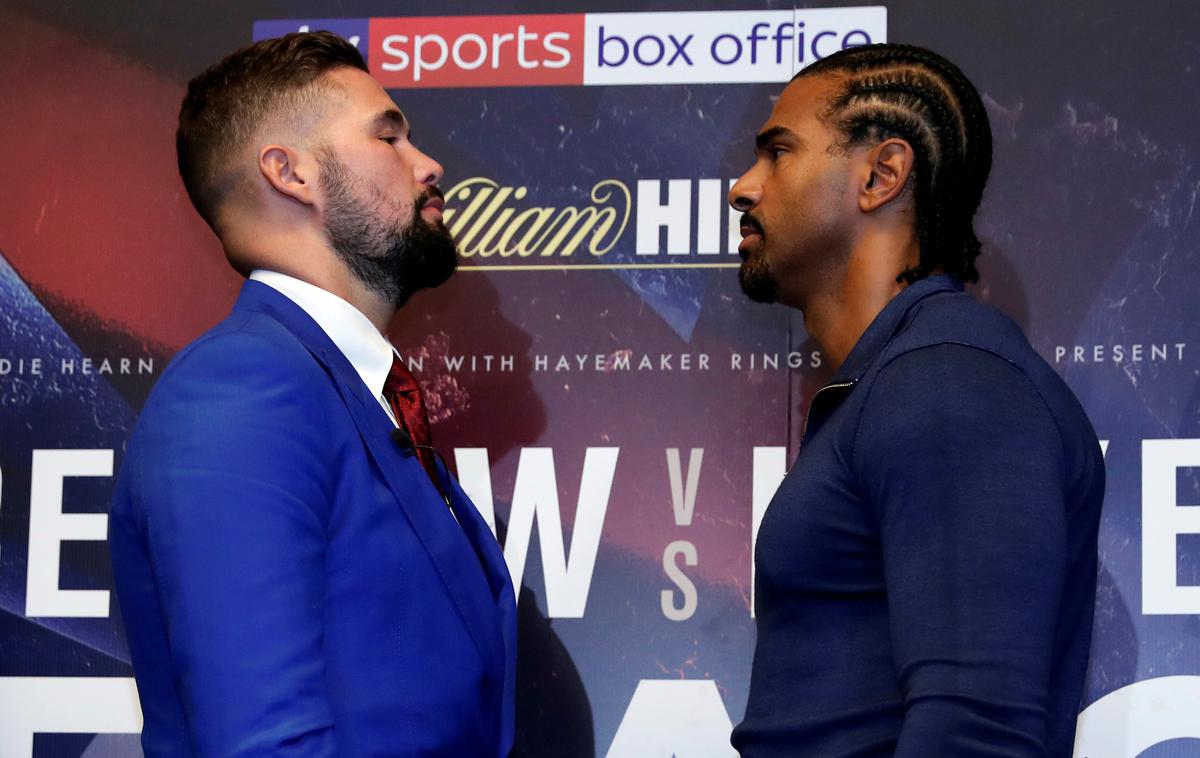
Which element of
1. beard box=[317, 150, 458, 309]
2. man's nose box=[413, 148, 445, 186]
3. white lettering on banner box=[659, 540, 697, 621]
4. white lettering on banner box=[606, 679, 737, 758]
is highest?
man's nose box=[413, 148, 445, 186]

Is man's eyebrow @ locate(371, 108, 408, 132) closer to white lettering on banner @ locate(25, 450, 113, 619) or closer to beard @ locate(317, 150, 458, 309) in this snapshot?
beard @ locate(317, 150, 458, 309)

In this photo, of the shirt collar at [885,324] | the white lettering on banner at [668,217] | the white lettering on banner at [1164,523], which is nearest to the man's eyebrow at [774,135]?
the shirt collar at [885,324]

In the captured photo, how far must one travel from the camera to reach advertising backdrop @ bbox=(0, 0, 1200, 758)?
2430mm

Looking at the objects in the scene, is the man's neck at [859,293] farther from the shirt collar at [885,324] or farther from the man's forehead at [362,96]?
the man's forehead at [362,96]

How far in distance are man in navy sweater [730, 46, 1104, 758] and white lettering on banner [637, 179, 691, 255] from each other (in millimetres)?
563

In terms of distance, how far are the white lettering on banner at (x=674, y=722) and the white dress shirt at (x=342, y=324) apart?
2.68 ft

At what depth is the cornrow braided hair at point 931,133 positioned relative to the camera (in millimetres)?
1786

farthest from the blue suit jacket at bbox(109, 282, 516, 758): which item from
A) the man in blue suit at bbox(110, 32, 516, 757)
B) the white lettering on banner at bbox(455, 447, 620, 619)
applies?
the white lettering on banner at bbox(455, 447, 620, 619)

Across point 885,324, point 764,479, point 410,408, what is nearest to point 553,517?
point 764,479

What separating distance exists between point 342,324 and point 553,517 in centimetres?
73

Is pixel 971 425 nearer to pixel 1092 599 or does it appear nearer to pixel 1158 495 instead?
pixel 1092 599

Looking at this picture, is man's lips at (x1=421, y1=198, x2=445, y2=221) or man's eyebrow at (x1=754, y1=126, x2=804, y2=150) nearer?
man's eyebrow at (x1=754, y1=126, x2=804, y2=150)

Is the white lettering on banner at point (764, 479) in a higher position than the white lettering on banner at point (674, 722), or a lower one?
higher

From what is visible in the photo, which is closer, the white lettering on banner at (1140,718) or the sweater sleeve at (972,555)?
the sweater sleeve at (972,555)
